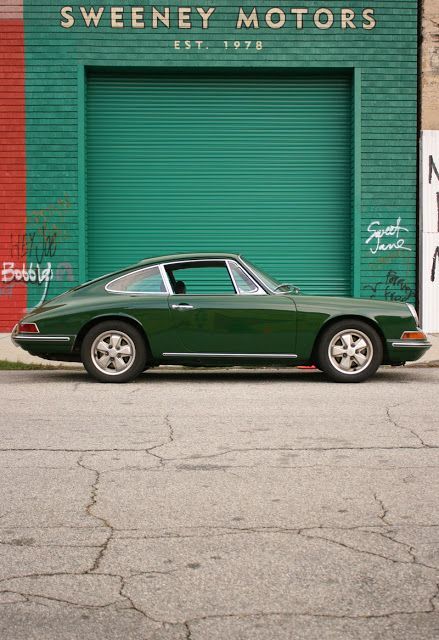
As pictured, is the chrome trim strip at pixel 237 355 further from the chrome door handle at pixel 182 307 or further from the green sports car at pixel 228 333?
the chrome door handle at pixel 182 307

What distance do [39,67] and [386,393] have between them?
10722mm

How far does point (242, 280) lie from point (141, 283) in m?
1.13

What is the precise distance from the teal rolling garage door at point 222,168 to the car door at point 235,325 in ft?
25.5

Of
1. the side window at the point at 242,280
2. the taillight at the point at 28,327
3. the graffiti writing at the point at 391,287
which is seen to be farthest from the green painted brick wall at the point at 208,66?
the side window at the point at 242,280

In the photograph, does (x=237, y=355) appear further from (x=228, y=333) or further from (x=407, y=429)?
(x=407, y=429)

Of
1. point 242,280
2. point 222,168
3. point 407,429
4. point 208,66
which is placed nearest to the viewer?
point 407,429

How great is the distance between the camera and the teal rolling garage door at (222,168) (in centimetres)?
1783

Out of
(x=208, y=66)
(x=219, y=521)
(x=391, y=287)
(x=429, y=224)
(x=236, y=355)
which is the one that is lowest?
(x=219, y=521)

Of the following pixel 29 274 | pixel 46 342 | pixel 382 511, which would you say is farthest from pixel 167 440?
pixel 29 274

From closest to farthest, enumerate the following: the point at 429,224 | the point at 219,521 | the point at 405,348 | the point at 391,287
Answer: the point at 219,521
the point at 405,348
the point at 429,224
the point at 391,287

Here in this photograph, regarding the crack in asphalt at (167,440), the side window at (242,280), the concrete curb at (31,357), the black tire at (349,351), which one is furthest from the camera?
the concrete curb at (31,357)

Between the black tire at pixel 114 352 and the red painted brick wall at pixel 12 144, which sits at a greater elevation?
the red painted brick wall at pixel 12 144

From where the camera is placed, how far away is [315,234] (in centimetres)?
1809

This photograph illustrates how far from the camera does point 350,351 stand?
1023 centimetres
